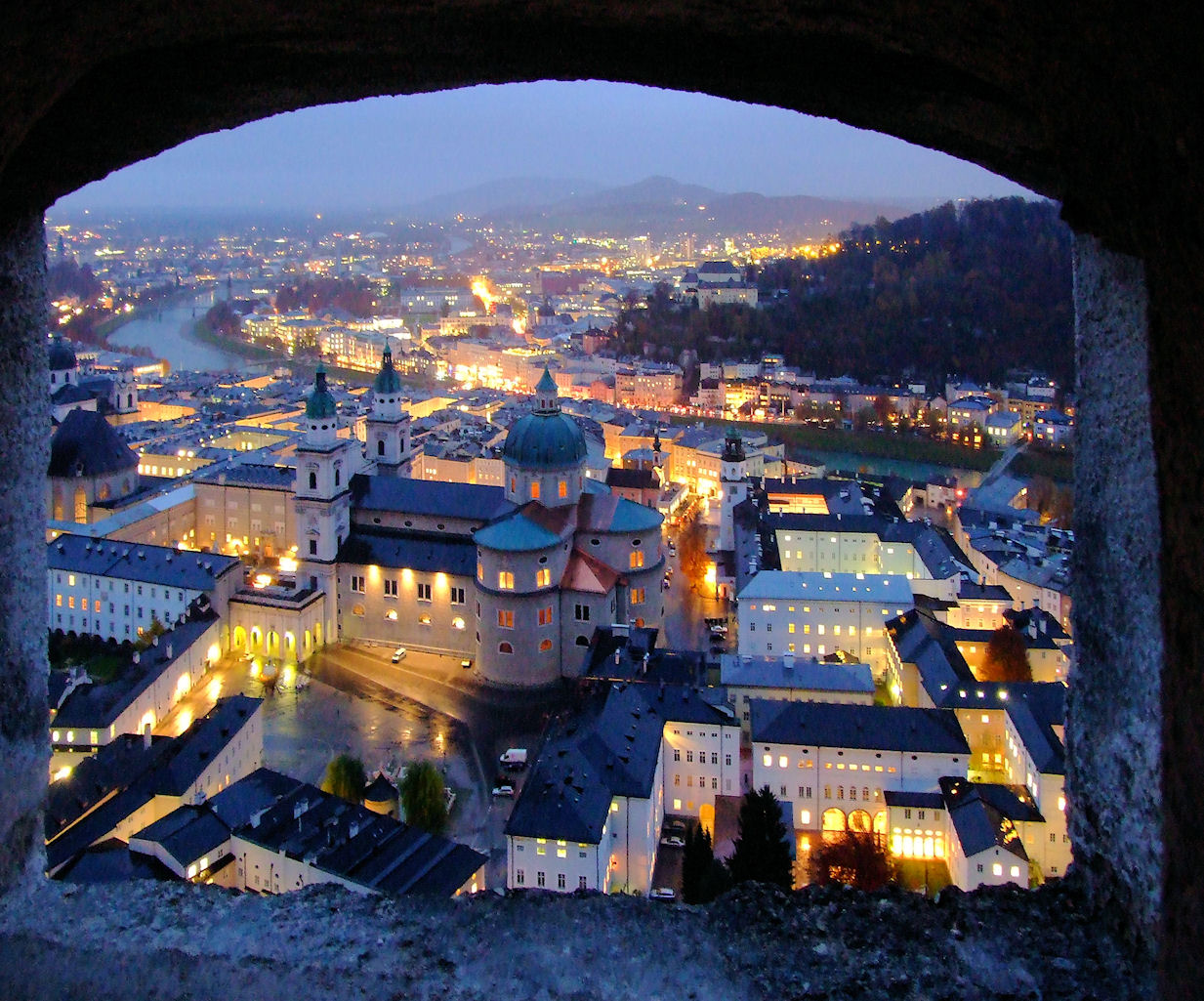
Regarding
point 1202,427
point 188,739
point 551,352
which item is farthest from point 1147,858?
point 551,352

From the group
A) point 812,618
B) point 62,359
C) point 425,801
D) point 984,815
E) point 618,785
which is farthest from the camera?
point 62,359

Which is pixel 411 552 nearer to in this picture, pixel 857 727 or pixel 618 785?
pixel 618 785

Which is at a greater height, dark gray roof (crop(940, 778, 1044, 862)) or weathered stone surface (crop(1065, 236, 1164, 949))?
weathered stone surface (crop(1065, 236, 1164, 949))

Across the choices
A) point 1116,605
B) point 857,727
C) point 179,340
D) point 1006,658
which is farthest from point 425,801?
point 179,340

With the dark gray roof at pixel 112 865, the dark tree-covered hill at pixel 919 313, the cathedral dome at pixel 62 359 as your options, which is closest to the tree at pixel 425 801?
the dark gray roof at pixel 112 865

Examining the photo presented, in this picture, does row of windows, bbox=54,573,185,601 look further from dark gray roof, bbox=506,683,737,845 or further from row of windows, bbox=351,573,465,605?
dark gray roof, bbox=506,683,737,845

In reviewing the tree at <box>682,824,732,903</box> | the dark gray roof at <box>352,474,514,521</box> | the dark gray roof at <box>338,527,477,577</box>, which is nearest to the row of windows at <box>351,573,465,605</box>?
the dark gray roof at <box>338,527,477,577</box>

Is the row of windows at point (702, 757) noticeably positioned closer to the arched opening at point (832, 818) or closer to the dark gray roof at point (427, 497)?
the arched opening at point (832, 818)
